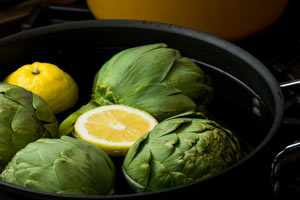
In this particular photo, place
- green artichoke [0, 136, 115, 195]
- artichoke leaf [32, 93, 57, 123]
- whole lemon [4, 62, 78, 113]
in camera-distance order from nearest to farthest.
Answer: green artichoke [0, 136, 115, 195] < artichoke leaf [32, 93, 57, 123] < whole lemon [4, 62, 78, 113]

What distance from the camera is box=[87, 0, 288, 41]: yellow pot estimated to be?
807 millimetres

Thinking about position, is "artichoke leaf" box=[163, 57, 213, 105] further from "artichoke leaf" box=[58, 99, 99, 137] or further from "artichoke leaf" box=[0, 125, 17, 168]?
"artichoke leaf" box=[0, 125, 17, 168]

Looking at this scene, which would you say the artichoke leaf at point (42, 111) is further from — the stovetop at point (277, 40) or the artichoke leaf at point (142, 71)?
the stovetop at point (277, 40)

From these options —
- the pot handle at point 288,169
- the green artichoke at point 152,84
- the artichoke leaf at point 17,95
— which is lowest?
the pot handle at point 288,169

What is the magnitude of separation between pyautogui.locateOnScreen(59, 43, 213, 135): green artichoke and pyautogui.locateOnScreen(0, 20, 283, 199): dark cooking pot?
0.04 metres

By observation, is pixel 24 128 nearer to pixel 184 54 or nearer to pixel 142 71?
pixel 142 71

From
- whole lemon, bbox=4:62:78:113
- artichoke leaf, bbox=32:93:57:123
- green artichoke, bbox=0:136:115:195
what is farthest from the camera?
whole lemon, bbox=4:62:78:113

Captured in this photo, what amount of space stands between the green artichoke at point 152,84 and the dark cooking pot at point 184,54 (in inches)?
1.5

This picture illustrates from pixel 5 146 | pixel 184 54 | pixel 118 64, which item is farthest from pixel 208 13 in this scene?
pixel 5 146

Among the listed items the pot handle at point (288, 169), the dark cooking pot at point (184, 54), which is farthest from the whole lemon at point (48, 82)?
the pot handle at point (288, 169)

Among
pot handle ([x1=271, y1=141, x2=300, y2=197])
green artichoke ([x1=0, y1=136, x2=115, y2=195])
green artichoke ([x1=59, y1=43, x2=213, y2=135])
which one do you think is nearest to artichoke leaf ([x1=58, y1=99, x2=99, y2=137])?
green artichoke ([x1=59, y1=43, x2=213, y2=135])

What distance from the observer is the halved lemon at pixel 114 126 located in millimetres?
627

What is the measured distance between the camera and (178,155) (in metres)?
0.55

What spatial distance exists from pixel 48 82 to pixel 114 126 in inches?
5.7
